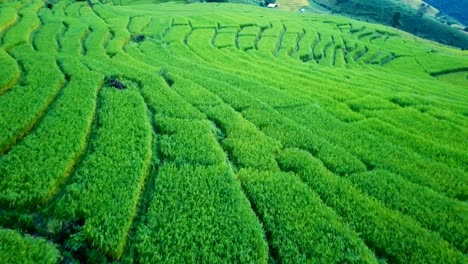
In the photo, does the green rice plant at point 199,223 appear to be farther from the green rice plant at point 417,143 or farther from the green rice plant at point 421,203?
the green rice plant at point 417,143

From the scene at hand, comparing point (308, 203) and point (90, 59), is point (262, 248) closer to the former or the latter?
point (308, 203)

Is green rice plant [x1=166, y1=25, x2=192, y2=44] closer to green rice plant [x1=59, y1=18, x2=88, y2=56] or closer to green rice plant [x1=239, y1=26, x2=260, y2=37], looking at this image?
green rice plant [x1=239, y1=26, x2=260, y2=37]

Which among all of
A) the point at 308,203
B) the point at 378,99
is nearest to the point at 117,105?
the point at 308,203

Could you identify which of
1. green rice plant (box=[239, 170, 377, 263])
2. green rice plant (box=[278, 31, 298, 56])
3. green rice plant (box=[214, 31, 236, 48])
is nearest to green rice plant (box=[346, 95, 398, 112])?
green rice plant (box=[239, 170, 377, 263])

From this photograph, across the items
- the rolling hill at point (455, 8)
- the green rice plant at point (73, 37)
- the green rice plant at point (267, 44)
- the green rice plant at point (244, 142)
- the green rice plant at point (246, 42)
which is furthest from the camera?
the rolling hill at point (455, 8)

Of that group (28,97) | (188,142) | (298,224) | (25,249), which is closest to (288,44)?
(28,97)

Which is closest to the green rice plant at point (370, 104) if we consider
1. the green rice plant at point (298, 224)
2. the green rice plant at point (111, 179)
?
the green rice plant at point (298, 224)

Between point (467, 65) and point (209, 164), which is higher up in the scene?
point (209, 164)
